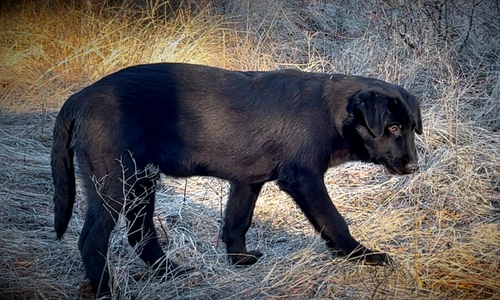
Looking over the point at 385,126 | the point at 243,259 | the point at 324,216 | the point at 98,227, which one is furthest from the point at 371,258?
the point at 98,227

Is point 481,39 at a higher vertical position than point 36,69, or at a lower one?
higher

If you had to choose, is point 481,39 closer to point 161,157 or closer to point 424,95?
point 424,95

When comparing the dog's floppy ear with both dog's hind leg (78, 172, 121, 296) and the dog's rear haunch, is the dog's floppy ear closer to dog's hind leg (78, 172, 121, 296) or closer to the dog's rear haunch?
the dog's rear haunch

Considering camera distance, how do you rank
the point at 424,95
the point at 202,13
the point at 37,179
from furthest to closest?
the point at 202,13
the point at 424,95
the point at 37,179

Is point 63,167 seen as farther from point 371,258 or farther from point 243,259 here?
point 371,258

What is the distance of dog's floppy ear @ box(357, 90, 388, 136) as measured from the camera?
4062 mm

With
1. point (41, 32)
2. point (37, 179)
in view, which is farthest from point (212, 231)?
point (41, 32)

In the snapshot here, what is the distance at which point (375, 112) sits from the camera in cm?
405

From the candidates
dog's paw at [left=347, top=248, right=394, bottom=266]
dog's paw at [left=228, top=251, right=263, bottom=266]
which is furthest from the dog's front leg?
dog's paw at [left=228, top=251, right=263, bottom=266]

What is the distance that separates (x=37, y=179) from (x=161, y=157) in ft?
7.28

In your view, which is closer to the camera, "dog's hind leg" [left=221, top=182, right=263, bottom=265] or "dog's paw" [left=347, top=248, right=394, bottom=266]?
"dog's paw" [left=347, top=248, right=394, bottom=266]

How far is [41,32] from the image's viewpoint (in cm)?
920

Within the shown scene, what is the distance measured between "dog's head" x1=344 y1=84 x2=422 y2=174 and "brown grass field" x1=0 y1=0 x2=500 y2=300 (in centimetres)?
44

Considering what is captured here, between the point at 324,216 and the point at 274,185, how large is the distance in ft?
5.89
